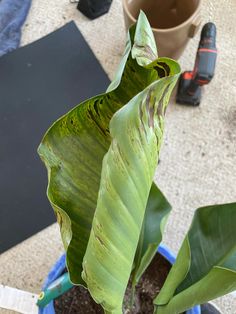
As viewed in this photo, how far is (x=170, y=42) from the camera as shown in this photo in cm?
64

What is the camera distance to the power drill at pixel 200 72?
2.16 ft

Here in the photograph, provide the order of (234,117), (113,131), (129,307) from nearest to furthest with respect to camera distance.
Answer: (113,131), (129,307), (234,117)

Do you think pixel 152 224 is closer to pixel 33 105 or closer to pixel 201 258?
pixel 201 258

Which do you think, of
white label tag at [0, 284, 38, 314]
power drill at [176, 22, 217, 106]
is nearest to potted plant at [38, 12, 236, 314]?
white label tag at [0, 284, 38, 314]

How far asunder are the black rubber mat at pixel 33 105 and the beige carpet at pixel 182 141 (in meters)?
0.02

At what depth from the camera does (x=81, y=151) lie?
33cm

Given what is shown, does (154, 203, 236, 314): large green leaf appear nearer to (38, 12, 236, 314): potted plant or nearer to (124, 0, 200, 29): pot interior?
(38, 12, 236, 314): potted plant

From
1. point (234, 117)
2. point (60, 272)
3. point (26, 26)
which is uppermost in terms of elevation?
point (26, 26)

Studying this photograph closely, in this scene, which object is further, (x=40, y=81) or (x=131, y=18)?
(x=40, y=81)

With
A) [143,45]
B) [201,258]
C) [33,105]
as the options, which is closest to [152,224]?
[201,258]

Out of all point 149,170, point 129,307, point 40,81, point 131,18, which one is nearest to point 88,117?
point 149,170

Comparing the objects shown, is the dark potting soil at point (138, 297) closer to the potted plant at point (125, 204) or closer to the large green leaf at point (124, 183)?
the potted plant at point (125, 204)

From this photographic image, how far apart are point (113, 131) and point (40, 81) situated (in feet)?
1.80

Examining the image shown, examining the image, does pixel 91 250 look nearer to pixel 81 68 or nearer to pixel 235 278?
pixel 235 278
